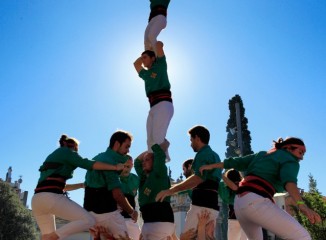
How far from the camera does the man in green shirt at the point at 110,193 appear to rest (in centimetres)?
499

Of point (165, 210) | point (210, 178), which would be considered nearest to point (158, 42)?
point (210, 178)

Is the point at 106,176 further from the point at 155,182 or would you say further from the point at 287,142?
the point at 287,142

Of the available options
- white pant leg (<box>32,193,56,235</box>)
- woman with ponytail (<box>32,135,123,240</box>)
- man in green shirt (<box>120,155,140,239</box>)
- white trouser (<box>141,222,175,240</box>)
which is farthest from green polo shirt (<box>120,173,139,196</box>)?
white trouser (<box>141,222,175,240</box>)

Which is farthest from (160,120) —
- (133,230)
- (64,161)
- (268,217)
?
(268,217)

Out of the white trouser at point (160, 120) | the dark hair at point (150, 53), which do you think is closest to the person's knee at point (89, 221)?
the white trouser at point (160, 120)

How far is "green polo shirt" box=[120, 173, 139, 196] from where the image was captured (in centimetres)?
686

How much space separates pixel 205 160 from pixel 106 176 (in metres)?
1.50

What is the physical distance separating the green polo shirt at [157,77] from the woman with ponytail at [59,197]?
1.98 m

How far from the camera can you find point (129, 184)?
23.1 feet

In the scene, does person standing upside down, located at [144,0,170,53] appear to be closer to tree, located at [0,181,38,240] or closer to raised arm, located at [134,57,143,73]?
raised arm, located at [134,57,143,73]

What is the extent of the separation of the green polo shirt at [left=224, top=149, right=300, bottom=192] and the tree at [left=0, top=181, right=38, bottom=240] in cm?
3477

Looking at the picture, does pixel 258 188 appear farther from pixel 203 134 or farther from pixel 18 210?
pixel 18 210

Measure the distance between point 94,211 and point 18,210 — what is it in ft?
112

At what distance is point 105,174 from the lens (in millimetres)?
5129
